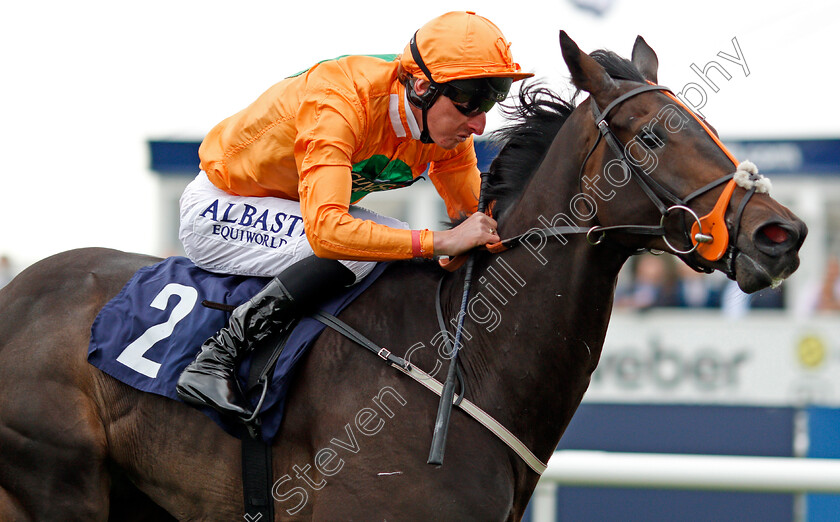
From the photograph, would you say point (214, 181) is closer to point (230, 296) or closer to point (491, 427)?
point (230, 296)

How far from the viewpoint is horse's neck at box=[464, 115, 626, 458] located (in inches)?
111

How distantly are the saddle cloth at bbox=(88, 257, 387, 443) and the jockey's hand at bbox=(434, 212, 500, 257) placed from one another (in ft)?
1.04

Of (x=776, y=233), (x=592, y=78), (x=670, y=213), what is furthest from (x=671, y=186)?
(x=592, y=78)

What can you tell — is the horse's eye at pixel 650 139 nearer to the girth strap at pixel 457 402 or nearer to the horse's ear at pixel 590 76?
the horse's ear at pixel 590 76

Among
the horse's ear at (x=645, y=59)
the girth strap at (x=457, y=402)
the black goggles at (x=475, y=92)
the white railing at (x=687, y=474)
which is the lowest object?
the white railing at (x=687, y=474)

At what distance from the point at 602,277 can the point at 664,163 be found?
40 cm

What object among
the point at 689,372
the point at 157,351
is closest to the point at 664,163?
the point at 157,351

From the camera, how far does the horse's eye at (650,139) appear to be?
267 cm

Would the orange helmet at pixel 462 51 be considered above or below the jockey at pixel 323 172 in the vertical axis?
above

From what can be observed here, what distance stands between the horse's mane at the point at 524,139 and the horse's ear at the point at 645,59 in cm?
27

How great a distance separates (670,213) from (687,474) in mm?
2043

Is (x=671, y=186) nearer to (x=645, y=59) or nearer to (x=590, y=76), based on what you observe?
(x=590, y=76)

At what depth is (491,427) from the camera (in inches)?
109

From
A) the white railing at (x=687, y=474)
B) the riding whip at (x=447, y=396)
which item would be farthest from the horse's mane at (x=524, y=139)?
the white railing at (x=687, y=474)
